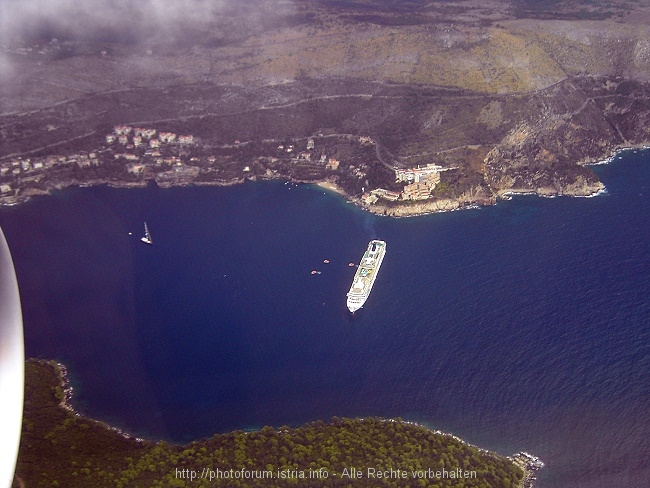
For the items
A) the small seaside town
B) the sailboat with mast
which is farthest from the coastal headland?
the small seaside town

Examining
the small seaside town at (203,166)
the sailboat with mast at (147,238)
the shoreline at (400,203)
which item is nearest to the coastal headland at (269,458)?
the sailboat with mast at (147,238)

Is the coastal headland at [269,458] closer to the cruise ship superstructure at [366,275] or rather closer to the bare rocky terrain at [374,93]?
the cruise ship superstructure at [366,275]

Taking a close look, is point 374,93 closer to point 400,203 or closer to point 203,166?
point 400,203

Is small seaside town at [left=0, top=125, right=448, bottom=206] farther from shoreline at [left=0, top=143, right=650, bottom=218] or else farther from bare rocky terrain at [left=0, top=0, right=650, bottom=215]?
bare rocky terrain at [left=0, top=0, right=650, bottom=215]

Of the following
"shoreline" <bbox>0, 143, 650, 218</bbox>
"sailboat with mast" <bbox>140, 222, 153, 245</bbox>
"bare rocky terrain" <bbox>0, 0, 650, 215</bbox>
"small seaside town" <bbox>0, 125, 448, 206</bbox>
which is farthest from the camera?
"bare rocky terrain" <bbox>0, 0, 650, 215</bbox>

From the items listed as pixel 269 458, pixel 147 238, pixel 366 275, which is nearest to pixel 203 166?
pixel 147 238

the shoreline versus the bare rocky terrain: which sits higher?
the bare rocky terrain

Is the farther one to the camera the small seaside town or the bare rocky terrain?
the bare rocky terrain
